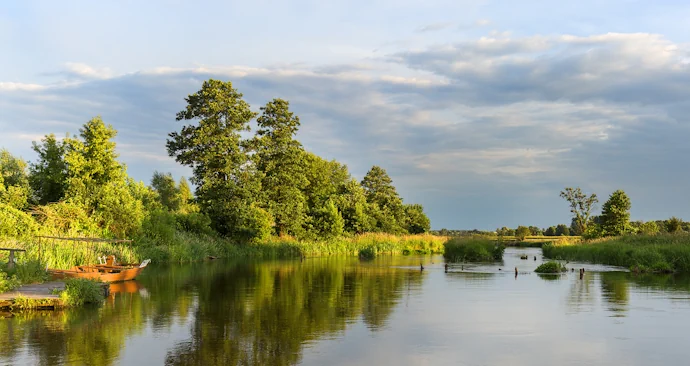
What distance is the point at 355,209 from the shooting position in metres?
85.9

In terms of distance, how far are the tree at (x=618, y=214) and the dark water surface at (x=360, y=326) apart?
1880 inches

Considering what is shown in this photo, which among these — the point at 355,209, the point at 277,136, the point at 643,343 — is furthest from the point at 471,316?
the point at 355,209

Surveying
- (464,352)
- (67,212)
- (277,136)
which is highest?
(277,136)

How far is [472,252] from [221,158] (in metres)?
28.4

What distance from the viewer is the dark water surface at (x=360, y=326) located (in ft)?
48.1

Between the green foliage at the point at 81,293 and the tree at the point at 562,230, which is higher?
the tree at the point at 562,230

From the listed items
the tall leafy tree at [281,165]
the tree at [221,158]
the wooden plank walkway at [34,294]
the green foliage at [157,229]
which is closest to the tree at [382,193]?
the tall leafy tree at [281,165]

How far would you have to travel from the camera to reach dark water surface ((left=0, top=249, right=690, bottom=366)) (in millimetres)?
14648

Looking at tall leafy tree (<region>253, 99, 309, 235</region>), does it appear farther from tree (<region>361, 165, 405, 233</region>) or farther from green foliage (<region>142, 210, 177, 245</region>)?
tree (<region>361, 165, 405, 233</region>)

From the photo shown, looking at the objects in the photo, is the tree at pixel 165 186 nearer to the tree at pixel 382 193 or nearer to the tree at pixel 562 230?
the tree at pixel 382 193

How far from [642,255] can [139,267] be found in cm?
3664

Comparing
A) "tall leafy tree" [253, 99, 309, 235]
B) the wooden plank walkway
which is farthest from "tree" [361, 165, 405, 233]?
the wooden plank walkway

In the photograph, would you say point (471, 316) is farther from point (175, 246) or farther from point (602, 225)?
point (602, 225)

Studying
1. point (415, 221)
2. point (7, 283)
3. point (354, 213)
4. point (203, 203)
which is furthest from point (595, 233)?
point (7, 283)
